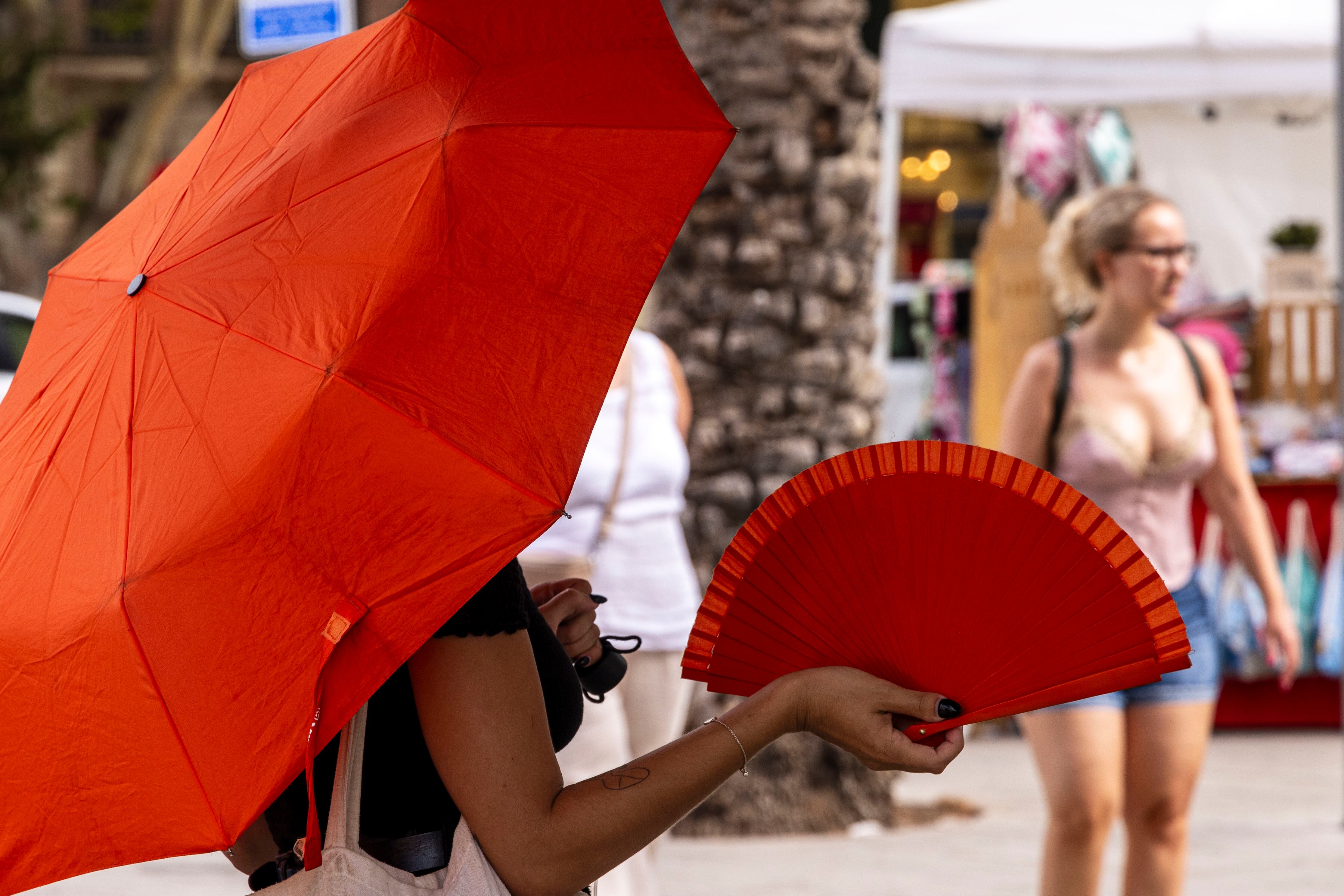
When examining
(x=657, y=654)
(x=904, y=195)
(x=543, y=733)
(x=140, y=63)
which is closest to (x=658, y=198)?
(x=543, y=733)

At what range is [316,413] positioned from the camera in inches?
63.8

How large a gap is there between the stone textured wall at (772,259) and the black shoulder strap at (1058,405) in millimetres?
2191

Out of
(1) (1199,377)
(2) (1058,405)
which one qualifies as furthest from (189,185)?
(1) (1199,377)

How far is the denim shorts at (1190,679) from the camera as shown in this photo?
396 cm

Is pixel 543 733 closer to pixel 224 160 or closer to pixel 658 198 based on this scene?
pixel 658 198

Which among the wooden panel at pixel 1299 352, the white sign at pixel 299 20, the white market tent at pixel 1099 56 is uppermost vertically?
the white market tent at pixel 1099 56

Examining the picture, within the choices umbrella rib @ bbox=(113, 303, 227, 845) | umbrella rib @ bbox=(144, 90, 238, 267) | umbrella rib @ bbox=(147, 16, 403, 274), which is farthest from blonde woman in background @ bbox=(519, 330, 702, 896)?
umbrella rib @ bbox=(113, 303, 227, 845)

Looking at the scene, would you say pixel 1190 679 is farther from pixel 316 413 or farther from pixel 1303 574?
pixel 1303 574

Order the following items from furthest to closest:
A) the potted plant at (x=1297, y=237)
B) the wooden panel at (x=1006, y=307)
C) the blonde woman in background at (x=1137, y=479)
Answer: the wooden panel at (x=1006, y=307) < the potted plant at (x=1297, y=237) < the blonde woman in background at (x=1137, y=479)

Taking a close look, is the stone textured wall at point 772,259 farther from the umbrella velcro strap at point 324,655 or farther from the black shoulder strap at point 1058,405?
the umbrella velcro strap at point 324,655

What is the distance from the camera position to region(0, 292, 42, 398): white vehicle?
8484mm

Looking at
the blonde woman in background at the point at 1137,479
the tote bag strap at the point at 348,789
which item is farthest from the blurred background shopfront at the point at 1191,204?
the tote bag strap at the point at 348,789

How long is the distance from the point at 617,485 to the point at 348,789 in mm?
2386

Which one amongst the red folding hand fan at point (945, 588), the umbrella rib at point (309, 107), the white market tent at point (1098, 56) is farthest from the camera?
→ the white market tent at point (1098, 56)
